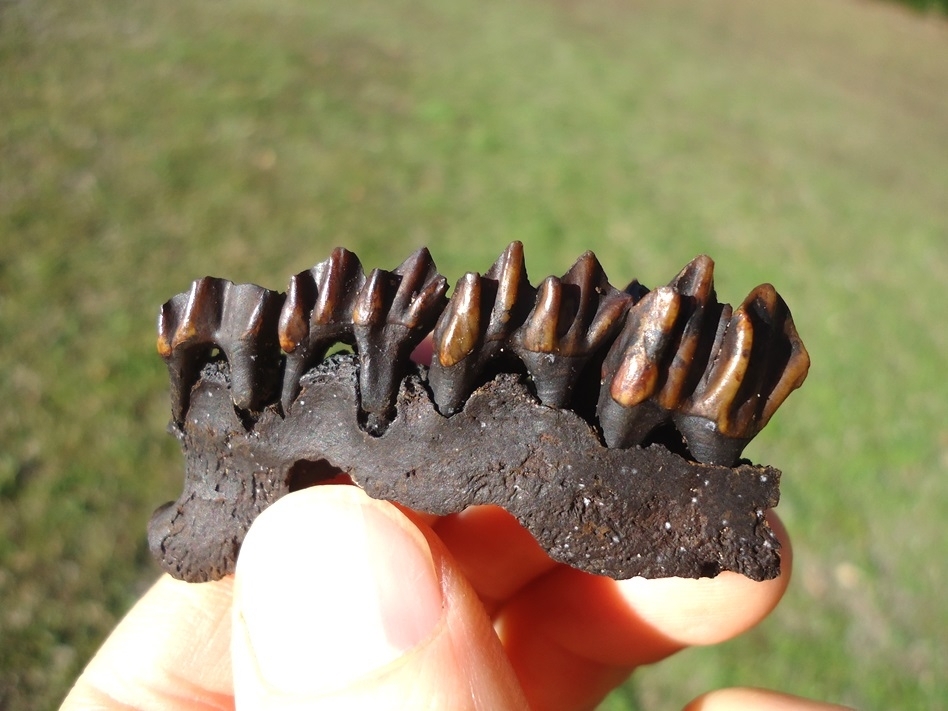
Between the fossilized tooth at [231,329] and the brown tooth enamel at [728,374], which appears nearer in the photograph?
the brown tooth enamel at [728,374]

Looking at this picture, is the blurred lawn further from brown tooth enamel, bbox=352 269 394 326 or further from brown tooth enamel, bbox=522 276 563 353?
brown tooth enamel, bbox=522 276 563 353

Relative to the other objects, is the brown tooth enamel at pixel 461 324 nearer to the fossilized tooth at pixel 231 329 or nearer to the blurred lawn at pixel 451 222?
the fossilized tooth at pixel 231 329

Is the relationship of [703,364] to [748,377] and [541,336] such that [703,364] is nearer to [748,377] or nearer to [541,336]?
[748,377]

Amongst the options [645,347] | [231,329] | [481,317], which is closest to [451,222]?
[231,329]

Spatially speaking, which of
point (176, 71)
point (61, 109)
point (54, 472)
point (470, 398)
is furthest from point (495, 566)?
point (176, 71)

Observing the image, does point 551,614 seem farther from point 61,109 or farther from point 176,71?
point 176,71

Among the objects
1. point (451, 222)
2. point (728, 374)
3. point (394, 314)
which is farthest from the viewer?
point (451, 222)

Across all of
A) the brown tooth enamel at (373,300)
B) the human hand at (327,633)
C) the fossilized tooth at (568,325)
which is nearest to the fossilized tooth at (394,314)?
the brown tooth enamel at (373,300)

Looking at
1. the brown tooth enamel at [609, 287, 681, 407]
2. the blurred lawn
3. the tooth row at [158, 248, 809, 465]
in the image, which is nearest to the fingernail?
the tooth row at [158, 248, 809, 465]
